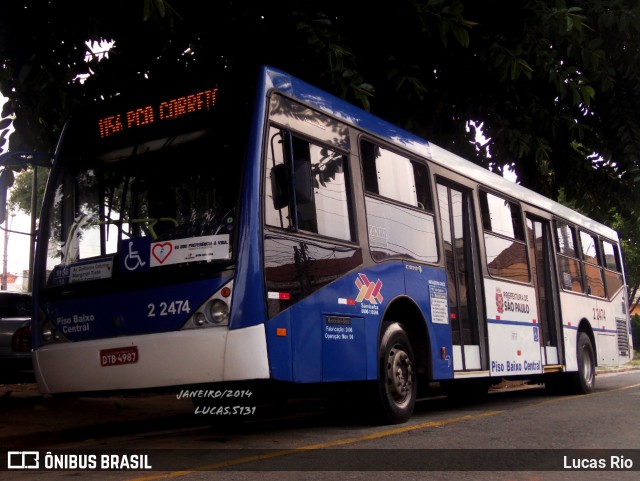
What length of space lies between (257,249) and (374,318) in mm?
1780

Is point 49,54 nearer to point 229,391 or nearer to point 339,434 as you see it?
point 229,391

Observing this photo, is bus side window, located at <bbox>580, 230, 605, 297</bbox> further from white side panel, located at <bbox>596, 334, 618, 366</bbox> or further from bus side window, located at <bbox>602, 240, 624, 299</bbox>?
white side panel, located at <bbox>596, 334, 618, 366</bbox>

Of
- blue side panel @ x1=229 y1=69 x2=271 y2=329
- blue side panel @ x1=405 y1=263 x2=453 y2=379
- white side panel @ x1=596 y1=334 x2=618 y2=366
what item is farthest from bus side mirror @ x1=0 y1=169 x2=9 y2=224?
white side panel @ x1=596 y1=334 x2=618 y2=366

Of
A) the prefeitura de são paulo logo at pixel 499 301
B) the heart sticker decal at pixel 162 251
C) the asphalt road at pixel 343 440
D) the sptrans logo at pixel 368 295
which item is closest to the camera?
the asphalt road at pixel 343 440

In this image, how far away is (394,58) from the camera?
10453 mm

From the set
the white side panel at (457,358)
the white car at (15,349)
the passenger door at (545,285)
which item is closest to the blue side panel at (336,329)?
the white side panel at (457,358)

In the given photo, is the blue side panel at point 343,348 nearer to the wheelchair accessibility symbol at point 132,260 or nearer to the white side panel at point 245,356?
the white side panel at point 245,356

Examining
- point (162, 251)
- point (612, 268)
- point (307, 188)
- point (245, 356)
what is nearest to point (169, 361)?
point (245, 356)

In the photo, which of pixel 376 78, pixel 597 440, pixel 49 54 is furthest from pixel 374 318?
pixel 376 78

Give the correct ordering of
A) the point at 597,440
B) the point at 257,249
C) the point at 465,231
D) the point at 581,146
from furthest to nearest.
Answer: the point at 581,146, the point at 465,231, the point at 597,440, the point at 257,249

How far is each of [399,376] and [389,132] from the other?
2.60 meters

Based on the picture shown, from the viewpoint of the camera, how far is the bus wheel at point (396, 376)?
749 cm

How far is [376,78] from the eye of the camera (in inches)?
441

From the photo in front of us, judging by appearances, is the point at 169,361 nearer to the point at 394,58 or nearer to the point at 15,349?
the point at 15,349
